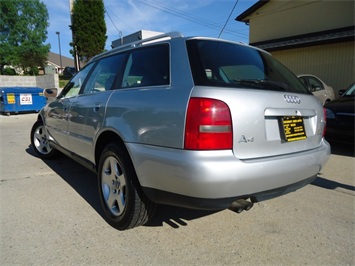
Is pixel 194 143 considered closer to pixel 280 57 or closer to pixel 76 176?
pixel 76 176

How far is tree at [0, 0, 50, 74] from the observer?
1400 inches

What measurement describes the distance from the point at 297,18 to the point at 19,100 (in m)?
13.5

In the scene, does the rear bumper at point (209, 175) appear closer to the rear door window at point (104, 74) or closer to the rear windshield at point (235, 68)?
the rear windshield at point (235, 68)

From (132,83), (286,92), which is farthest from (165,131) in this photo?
(286,92)

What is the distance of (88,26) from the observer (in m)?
22.5

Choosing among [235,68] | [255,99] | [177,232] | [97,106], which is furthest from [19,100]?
[255,99]

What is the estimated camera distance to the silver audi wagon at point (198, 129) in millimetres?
1922

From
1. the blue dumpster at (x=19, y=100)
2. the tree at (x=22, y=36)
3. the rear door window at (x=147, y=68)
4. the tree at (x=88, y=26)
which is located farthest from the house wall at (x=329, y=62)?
the tree at (x=22, y=36)

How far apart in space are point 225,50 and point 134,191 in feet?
4.67

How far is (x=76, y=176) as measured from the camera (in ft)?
13.6

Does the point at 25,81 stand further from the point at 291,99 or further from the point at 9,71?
the point at 291,99

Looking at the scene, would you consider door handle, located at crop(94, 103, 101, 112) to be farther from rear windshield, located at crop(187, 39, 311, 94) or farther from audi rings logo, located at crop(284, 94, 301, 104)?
audi rings logo, located at crop(284, 94, 301, 104)

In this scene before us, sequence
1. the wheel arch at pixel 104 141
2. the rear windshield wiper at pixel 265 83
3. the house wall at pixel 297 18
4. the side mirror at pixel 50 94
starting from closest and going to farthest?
the rear windshield wiper at pixel 265 83 < the wheel arch at pixel 104 141 < the side mirror at pixel 50 94 < the house wall at pixel 297 18

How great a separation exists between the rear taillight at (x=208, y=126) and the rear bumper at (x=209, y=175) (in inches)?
2.2
